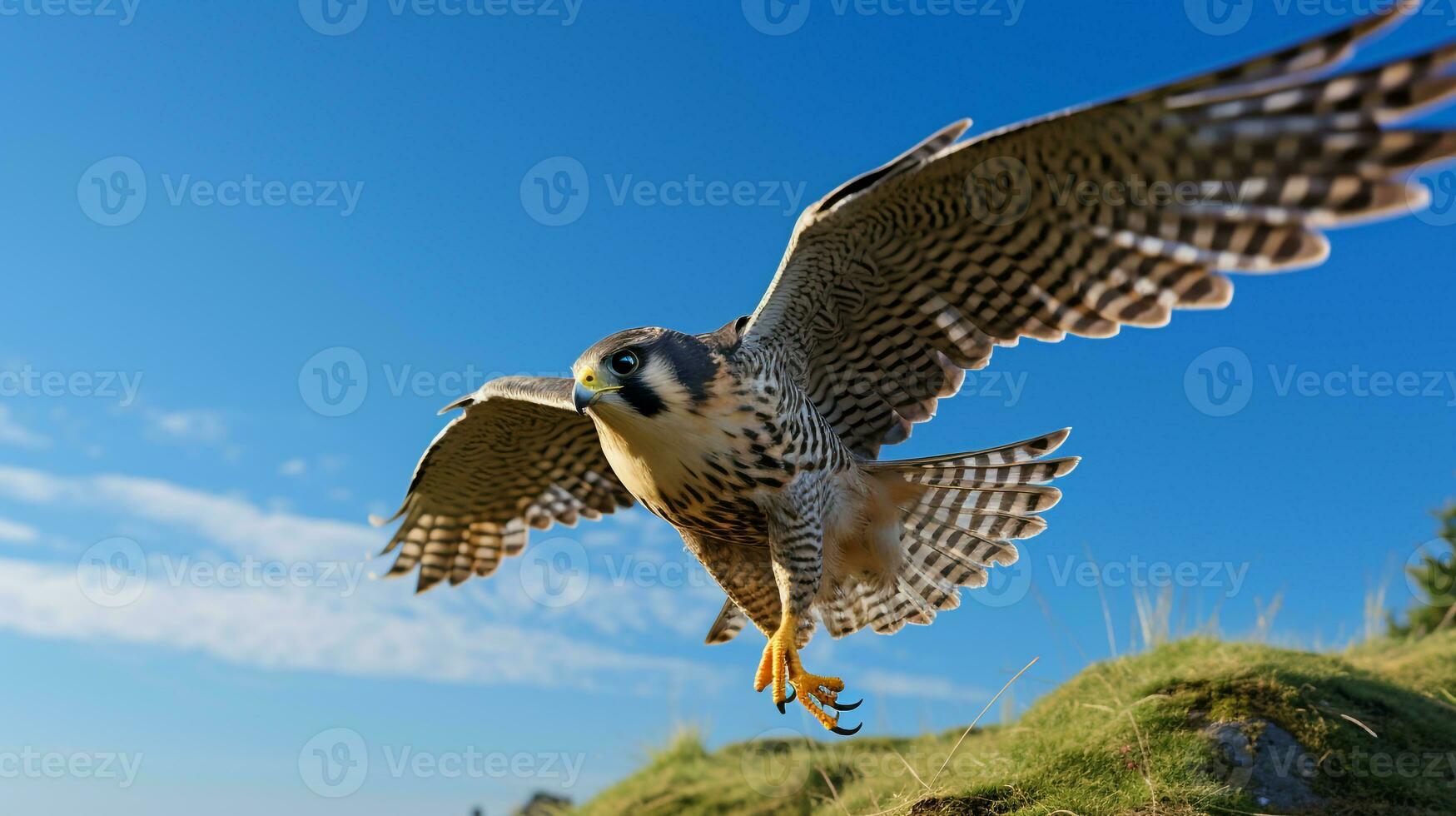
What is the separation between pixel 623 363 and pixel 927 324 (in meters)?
1.76

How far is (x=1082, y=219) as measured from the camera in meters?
4.43

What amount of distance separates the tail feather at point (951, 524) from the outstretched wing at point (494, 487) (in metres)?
1.90

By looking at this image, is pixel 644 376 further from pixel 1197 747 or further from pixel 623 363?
pixel 1197 747

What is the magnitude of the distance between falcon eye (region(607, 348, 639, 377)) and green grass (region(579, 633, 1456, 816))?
272 cm

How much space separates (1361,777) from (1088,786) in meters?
1.42

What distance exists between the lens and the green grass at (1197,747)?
5086mm

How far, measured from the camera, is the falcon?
11.5 feet

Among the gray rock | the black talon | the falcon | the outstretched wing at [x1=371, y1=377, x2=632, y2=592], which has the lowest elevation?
the gray rock

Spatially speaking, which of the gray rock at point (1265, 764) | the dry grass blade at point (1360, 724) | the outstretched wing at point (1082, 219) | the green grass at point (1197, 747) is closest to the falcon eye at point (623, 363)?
the outstretched wing at point (1082, 219)

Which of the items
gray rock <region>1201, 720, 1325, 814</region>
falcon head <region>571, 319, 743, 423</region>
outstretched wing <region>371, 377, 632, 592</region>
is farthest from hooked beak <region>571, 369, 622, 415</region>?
gray rock <region>1201, 720, 1325, 814</region>

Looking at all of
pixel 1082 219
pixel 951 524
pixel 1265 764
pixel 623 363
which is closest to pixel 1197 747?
pixel 1265 764

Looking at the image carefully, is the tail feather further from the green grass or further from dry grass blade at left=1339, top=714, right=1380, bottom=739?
dry grass blade at left=1339, top=714, right=1380, bottom=739

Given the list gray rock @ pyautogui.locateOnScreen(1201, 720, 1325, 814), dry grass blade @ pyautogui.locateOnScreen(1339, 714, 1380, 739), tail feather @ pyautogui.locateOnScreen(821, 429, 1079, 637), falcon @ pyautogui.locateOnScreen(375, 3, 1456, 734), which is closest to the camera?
falcon @ pyautogui.locateOnScreen(375, 3, 1456, 734)

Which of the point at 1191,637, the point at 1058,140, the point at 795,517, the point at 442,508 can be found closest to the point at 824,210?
the point at 1058,140
